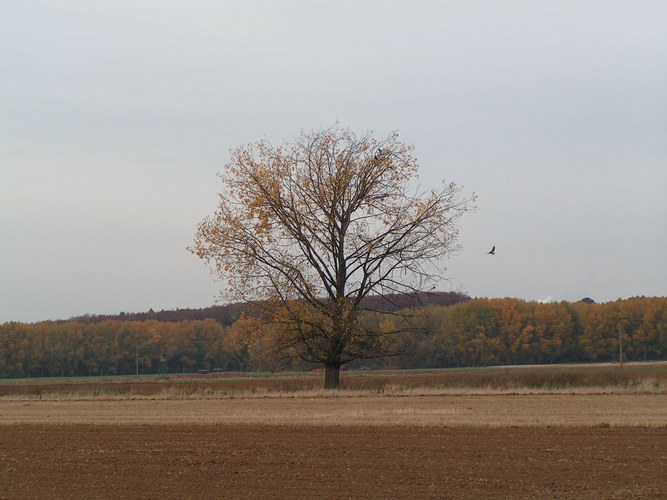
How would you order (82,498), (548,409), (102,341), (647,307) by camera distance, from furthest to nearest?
(102,341), (647,307), (548,409), (82,498)

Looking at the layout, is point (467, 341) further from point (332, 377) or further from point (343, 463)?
point (343, 463)

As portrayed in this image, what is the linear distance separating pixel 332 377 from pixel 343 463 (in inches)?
757

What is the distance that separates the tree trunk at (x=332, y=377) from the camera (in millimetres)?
32625

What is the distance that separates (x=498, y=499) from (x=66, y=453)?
1020 cm

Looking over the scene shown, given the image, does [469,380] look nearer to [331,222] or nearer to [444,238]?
[444,238]

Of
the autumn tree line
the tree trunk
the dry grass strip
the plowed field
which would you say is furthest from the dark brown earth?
the autumn tree line

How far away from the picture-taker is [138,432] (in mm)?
19484

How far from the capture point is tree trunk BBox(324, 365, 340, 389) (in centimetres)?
3262

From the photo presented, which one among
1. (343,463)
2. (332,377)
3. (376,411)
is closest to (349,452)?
(343,463)

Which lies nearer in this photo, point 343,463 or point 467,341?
point 343,463

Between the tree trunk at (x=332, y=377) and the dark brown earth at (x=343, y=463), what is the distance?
43.7 ft

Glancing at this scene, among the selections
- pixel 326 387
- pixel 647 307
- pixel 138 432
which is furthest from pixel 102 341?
pixel 138 432

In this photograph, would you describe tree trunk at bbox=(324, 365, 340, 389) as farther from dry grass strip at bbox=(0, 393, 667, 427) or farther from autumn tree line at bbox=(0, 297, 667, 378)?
autumn tree line at bbox=(0, 297, 667, 378)

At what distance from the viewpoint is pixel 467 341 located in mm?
105625
